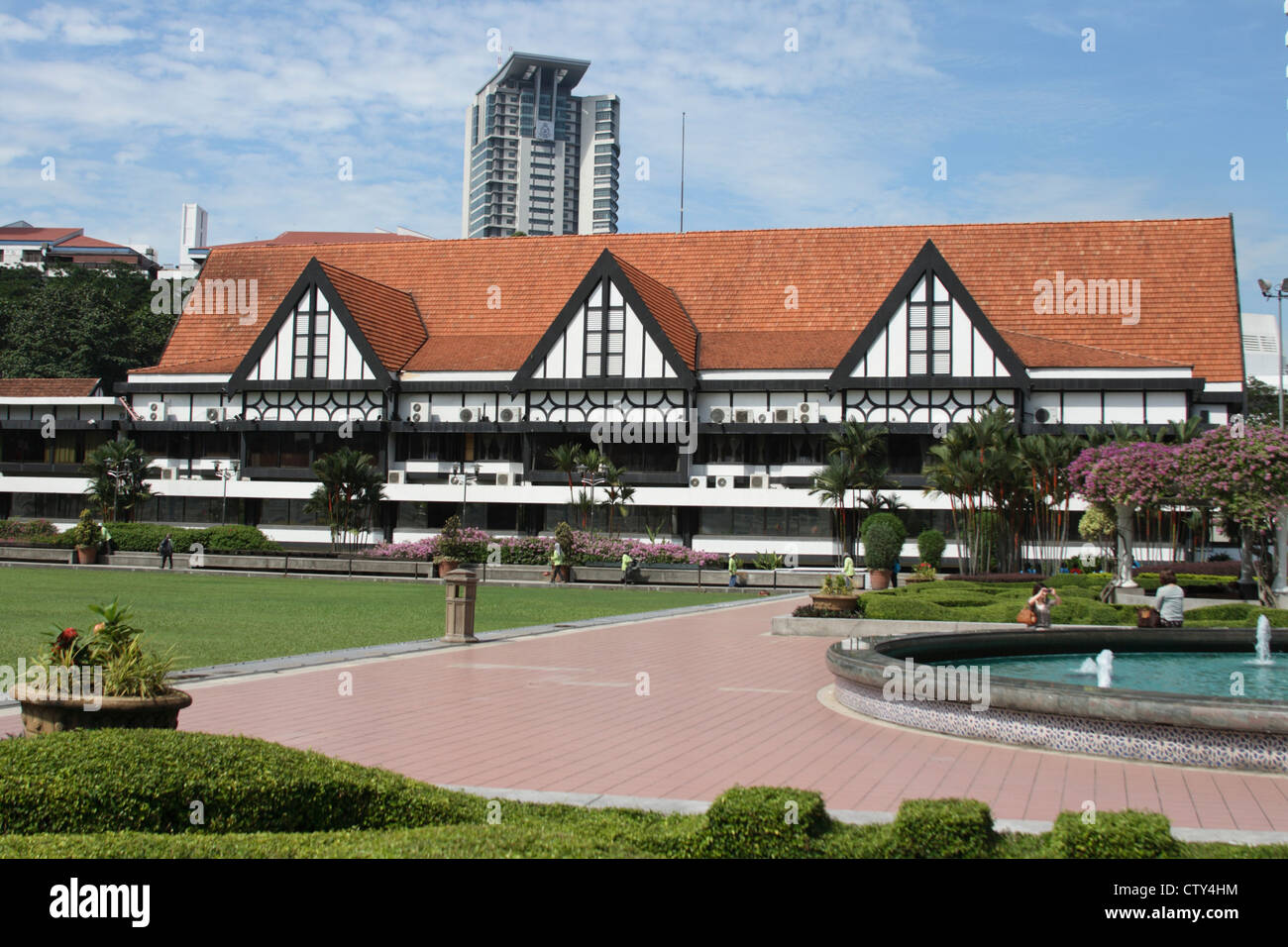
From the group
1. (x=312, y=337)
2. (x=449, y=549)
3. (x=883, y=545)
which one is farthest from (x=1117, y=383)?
(x=312, y=337)

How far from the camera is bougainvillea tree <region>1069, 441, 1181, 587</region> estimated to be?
26688 millimetres

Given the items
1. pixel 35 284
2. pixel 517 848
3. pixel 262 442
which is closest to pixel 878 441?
pixel 262 442

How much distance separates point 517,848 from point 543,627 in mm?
16028

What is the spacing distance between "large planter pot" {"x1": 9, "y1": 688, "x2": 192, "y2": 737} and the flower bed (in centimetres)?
3563

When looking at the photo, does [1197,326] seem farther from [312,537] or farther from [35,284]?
[35,284]

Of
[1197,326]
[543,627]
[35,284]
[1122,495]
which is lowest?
[543,627]

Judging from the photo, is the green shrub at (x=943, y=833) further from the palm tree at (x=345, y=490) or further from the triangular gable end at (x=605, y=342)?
the triangular gable end at (x=605, y=342)

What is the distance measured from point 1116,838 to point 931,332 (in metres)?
45.2

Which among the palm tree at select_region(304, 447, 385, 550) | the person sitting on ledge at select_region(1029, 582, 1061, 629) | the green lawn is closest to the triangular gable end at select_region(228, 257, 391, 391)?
the palm tree at select_region(304, 447, 385, 550)

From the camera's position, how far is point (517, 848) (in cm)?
568

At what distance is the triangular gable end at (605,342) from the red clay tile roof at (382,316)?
7.51 metres

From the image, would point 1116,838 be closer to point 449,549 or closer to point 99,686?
point 99,686

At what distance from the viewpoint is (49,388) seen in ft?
210

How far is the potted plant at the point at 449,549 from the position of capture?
4297 cm
